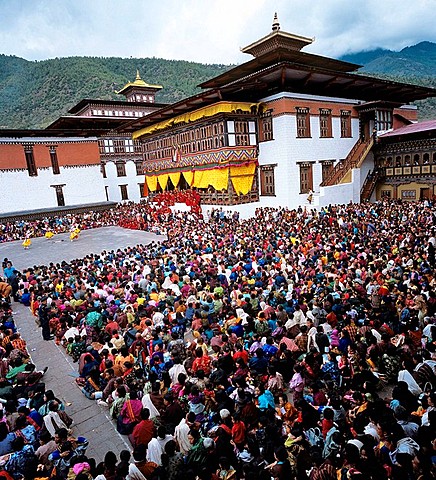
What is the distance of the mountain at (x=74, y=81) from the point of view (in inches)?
2707

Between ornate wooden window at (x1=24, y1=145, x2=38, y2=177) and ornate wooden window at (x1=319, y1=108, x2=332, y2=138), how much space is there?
2611 cm

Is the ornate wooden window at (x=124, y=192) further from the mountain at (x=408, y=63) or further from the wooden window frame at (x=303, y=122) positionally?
the mountain at (x=408, y=63)

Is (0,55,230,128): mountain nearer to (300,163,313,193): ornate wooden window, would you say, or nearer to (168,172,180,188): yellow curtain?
(168,172,180,188): yellow curtain

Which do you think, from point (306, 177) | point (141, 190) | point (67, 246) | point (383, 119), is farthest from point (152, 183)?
point (383, 119)

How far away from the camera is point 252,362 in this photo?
660 cm

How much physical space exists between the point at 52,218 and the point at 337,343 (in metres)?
30.5

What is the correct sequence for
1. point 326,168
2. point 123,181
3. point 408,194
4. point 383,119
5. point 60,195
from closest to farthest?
point 408,194, point 326,168, point 383,119, point 60,195, point 123,181

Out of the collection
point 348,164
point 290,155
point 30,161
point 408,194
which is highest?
point 30,161

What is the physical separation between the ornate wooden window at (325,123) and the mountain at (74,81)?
4006 centimetres

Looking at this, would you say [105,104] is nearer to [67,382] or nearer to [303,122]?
[303,122]

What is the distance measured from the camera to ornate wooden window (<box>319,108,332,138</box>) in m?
24.7

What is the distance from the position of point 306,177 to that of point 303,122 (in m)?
3.68

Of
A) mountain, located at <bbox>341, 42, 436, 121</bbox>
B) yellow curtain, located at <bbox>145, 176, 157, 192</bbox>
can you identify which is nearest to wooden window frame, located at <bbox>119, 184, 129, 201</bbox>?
yellow curtain, located at <bbox>145, 176, 157, 192</bbox>

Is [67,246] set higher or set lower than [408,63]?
lower
